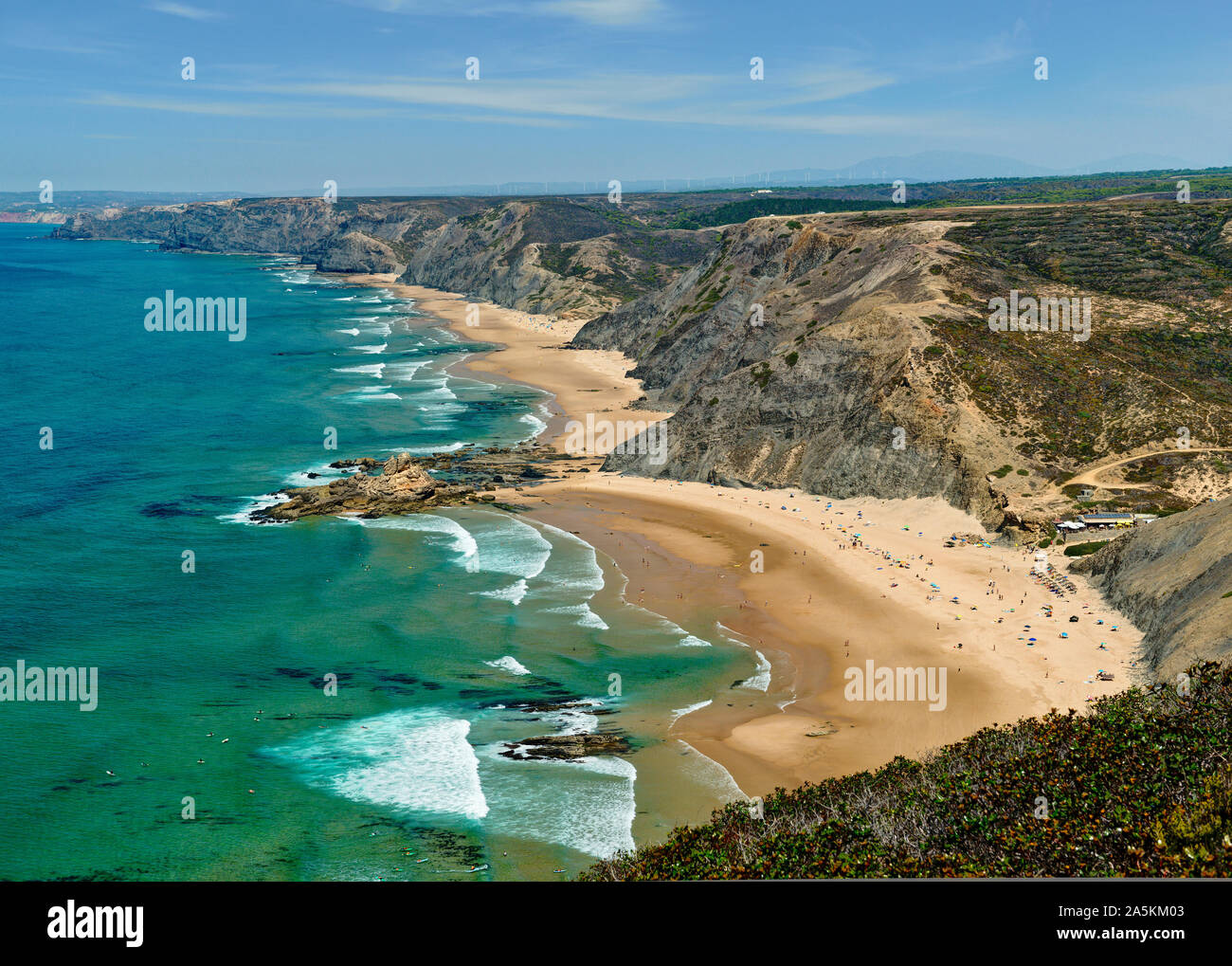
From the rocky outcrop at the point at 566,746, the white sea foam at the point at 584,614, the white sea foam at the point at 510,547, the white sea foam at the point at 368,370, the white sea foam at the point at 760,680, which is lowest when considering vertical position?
the rocky outcrop at the point at 566,746

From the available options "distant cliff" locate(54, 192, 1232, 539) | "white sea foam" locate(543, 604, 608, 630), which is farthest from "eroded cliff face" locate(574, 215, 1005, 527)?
"white sea foam" locate(543, 604, 608, 630)

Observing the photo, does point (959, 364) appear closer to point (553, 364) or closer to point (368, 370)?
point (553, 364)

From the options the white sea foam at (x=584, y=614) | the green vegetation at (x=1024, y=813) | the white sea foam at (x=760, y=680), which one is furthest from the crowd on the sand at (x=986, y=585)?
the green vegetation at (x=1024, y=813)

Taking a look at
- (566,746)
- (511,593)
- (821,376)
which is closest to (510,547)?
(511,593)

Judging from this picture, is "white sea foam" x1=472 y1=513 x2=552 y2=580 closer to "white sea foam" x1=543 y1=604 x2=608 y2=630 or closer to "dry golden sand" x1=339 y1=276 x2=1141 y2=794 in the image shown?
"dry golden sand" x1=339 y1=276 x2=1141 y2=794

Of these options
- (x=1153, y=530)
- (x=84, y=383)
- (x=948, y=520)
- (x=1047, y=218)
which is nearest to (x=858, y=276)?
(x=1047, y=218)

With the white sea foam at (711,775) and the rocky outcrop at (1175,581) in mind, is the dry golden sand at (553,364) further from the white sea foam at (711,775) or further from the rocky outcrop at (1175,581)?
the white sea foam at (711,775)
